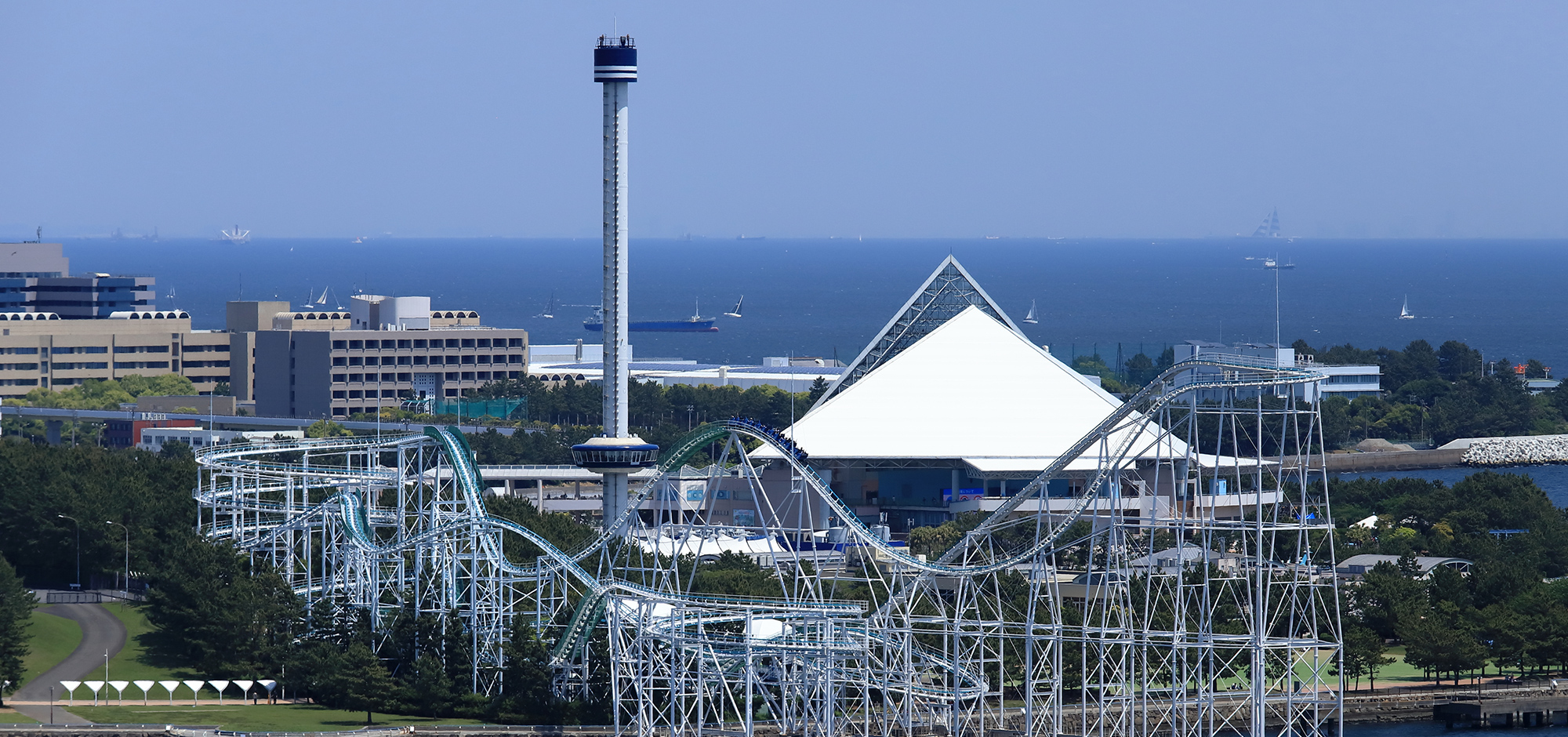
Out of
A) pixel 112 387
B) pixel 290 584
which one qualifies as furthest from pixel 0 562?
pixel 112 387

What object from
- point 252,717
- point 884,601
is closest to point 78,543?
point 252,717

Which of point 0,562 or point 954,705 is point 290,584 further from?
point 954,705

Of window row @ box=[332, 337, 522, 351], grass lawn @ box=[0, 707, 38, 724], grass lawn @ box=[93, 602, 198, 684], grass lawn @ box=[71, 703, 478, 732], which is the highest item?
window row @ box=[332, 337, 522, 351]

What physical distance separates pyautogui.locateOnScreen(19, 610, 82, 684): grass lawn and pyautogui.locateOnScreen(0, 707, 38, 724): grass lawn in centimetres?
386

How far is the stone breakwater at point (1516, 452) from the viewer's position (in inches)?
6747

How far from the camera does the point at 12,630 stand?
75.8 metres

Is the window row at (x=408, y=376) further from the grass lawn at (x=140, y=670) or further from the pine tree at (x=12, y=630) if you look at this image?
the pine tree at (x=12, y=630)

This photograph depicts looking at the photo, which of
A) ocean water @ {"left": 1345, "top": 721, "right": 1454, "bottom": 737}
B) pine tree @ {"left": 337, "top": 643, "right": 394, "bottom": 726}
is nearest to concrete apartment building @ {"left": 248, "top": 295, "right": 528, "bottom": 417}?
pine tree @ {"left": 337, "top": 643, "right": 394, "bottom": 726}

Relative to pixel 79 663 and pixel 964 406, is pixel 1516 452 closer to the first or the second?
pixel 964 406

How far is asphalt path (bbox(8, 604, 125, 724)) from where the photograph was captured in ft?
242

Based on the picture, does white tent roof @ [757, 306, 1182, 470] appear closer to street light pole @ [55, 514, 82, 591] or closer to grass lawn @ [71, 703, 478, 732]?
street light pole @ [55, 514, 82, 591]

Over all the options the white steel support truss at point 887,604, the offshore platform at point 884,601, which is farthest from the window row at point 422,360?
the white steel support truss at point 887,604

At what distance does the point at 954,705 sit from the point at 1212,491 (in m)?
11.2

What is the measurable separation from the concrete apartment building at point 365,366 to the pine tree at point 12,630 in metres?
107
